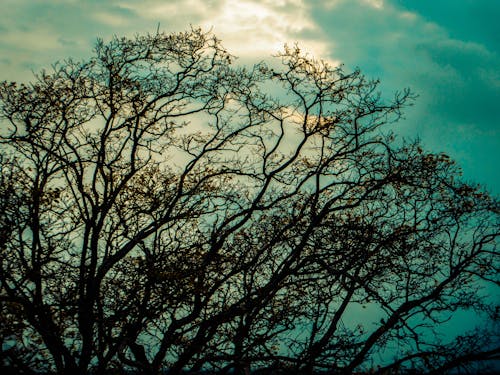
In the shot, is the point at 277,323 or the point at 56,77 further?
the point at 56,77

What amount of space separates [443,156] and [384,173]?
81.8 inches

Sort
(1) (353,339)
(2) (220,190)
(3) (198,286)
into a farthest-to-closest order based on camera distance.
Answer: (2) (220,190) → (1) (353,339) → (3) (198,286)

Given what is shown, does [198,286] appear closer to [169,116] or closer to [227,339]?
[227,339]

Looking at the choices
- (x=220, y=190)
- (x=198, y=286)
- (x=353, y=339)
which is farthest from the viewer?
(x=220, y=190)

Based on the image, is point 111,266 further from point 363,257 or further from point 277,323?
point 363,257

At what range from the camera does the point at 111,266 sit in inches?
571

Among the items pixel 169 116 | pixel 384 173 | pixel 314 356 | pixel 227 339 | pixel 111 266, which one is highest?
pixel 169 116

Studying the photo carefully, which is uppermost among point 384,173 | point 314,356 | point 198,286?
point 384,173

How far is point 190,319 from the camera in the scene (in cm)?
1404

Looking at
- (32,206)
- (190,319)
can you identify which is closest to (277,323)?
(190,319)

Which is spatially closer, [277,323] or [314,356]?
[314,356]

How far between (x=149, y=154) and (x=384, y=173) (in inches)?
320

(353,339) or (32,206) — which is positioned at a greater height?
(32,206)

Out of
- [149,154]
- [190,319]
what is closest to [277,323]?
[190,319]
